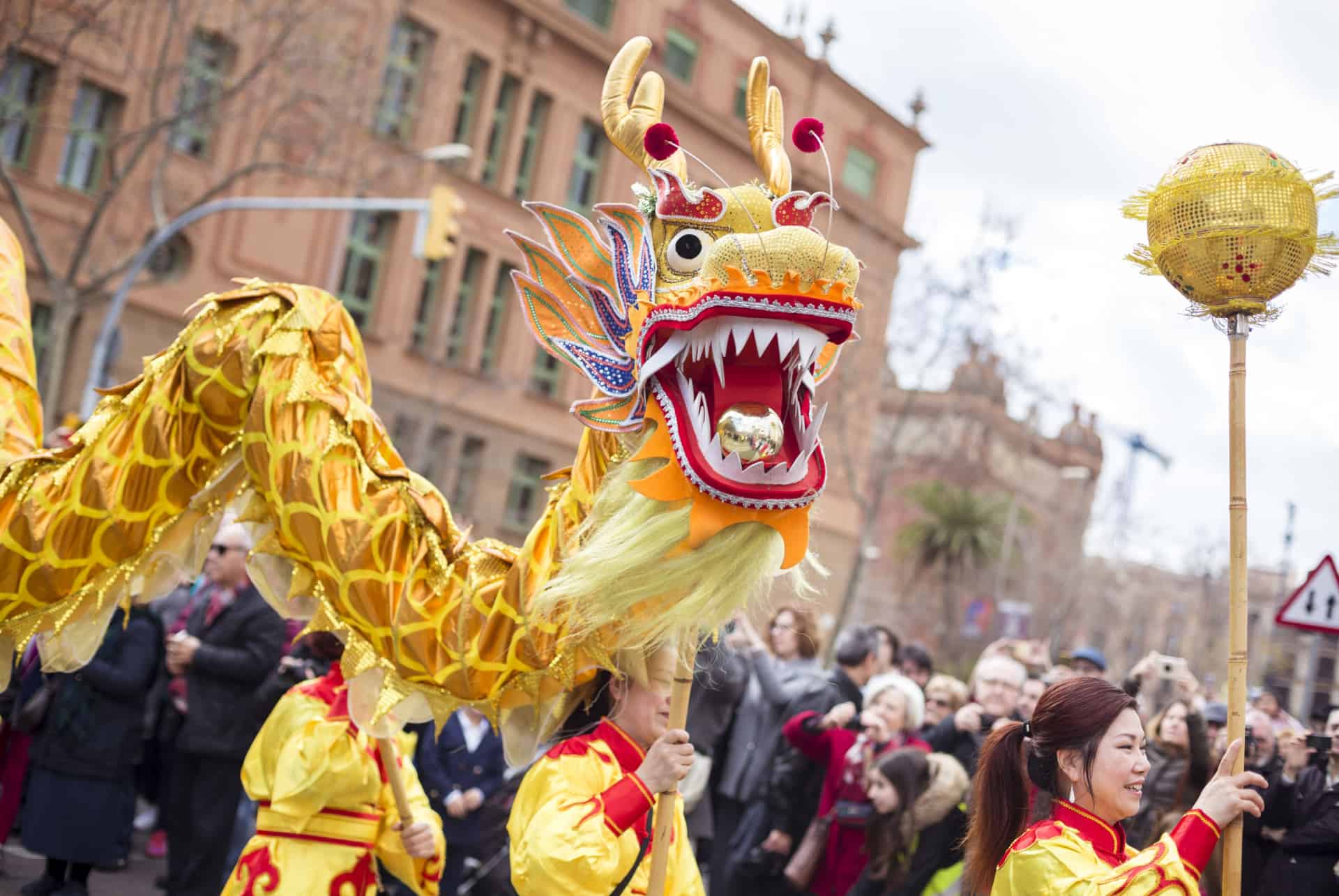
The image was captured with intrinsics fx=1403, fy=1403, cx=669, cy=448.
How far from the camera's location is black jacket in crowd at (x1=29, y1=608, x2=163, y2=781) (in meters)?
6.62

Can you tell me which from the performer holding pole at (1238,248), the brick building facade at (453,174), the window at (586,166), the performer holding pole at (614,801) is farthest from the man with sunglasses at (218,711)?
the window at (586,166)

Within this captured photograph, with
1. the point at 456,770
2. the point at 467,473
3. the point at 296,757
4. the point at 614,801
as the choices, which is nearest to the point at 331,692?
the point at 296,757

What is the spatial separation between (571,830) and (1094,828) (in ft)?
4.07

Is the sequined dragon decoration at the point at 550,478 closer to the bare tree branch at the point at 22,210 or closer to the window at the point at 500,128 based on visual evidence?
the bare tree branch at the point at 22,210

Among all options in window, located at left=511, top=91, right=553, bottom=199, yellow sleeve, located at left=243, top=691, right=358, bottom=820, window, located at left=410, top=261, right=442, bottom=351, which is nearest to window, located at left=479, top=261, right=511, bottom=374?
window, located at left=410, top=261, right=442, bottom=351

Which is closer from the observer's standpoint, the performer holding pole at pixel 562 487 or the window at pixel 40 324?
the performer holding pole at pixel 562 487

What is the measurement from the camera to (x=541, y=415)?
89.5ft

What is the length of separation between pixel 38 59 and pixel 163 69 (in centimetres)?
286

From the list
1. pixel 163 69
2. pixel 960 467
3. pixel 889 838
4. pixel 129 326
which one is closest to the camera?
pixel 889 838

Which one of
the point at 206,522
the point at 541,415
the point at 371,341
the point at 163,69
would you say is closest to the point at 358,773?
the point at 206,522

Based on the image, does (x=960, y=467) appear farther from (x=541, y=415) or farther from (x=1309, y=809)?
(x=1309, y=809)

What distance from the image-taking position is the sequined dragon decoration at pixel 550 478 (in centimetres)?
277

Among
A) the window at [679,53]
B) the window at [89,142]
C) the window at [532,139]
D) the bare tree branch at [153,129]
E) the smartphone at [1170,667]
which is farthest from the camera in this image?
the window at [679,53]

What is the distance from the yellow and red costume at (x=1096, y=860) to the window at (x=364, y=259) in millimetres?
21979
